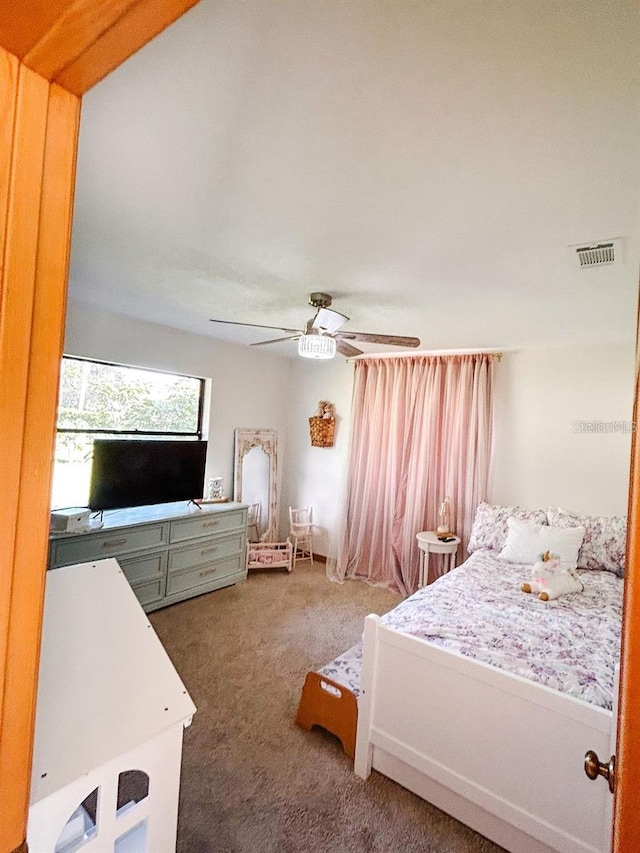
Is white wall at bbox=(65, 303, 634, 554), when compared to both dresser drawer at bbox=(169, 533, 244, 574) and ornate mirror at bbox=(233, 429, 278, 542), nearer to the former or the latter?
ornate mirror at bbox=(233, 429, 278, 542)

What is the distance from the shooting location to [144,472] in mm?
3395

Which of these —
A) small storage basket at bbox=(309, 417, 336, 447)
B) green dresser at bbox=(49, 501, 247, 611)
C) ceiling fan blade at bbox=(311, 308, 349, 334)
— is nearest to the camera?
ceiling fan blade at bbox=(311, 308, 349, 334)

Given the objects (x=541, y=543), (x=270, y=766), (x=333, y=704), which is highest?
(x=541, y=543)

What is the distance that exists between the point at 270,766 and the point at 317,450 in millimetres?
3129

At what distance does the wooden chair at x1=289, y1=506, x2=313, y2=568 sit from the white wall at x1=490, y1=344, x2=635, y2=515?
2055 mm

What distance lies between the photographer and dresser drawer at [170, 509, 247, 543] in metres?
3.40

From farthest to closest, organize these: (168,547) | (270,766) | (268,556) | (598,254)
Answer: (268,556) < (168,547) < (270,766) < (598,254)

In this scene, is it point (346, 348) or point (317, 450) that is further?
point (317, 450)

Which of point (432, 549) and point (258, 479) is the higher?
point (258, 479)

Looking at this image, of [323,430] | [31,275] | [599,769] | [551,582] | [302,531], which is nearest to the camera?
[31,275]

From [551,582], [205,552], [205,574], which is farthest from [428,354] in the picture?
[205,574]

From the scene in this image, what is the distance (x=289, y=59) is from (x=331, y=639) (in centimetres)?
314

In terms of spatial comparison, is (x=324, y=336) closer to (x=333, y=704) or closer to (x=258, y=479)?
(x=333, y=704)

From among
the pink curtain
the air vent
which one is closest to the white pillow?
the pink curtain
